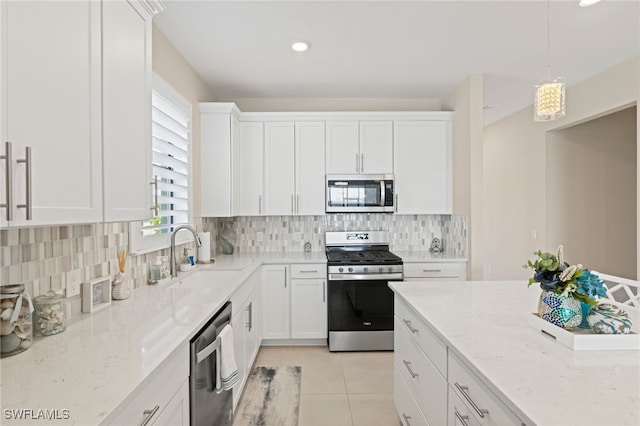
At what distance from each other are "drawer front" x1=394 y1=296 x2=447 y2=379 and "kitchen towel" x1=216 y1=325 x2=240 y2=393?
0.96 metres

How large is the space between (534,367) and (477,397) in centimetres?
20

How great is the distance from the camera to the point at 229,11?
2322mm

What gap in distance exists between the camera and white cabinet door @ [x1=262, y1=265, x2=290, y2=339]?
3592mm

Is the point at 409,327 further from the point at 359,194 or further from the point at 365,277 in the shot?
the point at 359,194

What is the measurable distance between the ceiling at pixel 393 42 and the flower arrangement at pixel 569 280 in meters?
1.74

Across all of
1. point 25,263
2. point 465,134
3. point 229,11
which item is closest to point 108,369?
point 25,263

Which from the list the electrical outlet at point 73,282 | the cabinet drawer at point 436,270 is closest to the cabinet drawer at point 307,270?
the cabinet drawer at point 436,270

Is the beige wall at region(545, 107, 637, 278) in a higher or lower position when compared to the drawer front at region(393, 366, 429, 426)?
higher

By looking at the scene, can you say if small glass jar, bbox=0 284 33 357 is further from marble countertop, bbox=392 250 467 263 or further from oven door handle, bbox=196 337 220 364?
marble countertop, bbox=392 250 467 263

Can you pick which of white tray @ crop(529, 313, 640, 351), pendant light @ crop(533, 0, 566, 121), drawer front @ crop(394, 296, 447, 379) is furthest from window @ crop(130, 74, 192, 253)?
pendant light @ crop(533, 0, 566, 121)

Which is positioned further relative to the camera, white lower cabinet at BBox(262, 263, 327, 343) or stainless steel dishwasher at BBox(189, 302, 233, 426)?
white lower cabinet at BBox(262, 263, 327, 343)

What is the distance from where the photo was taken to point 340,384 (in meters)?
2.87

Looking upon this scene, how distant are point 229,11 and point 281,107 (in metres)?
1.85

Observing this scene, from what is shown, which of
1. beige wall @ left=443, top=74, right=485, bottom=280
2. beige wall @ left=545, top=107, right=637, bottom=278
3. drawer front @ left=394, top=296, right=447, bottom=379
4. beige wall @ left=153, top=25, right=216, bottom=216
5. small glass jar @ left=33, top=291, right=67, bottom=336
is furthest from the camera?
beige wall @ left=545, top=107, right=637, bottom=278
